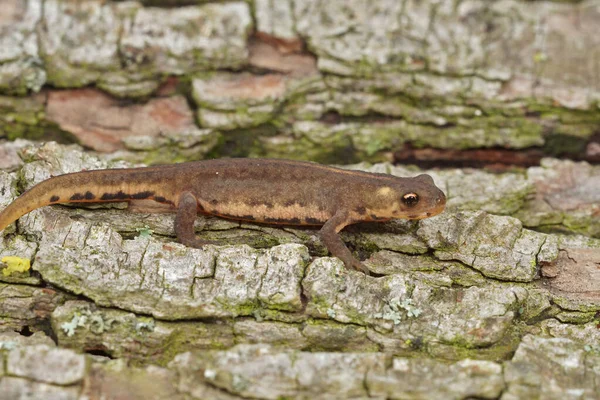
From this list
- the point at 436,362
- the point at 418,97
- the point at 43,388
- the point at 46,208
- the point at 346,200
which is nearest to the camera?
the point at 43,388

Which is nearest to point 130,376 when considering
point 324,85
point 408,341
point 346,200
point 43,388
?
point 43,388

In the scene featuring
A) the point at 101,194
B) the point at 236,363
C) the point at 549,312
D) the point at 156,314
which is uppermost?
the point at 101,194

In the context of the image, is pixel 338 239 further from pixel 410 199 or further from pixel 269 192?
pixel 269 192

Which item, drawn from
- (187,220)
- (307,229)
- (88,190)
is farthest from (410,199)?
(88,190)

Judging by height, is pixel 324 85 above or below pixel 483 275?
above

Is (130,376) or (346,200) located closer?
(130,376)

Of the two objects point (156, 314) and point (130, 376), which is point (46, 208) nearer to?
point (156, 314)

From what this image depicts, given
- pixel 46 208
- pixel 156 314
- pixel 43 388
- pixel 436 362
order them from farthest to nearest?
pixel 46 208
pixel 156 314
pixel 436 362
pixel 43 388
